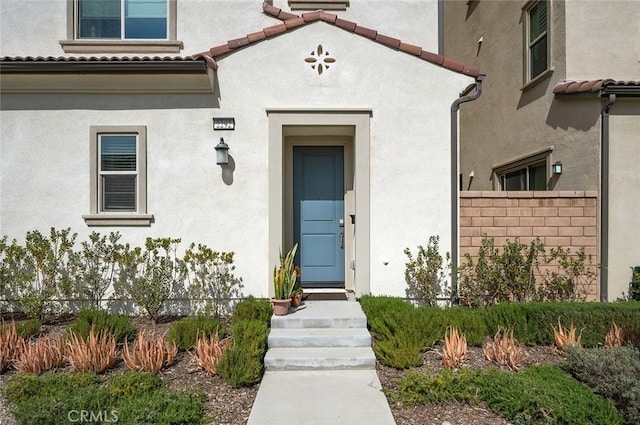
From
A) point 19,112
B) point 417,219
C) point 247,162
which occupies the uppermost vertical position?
point 19,112

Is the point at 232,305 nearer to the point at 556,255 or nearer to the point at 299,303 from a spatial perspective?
the point at 299,303

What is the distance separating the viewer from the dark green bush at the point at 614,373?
352 cm

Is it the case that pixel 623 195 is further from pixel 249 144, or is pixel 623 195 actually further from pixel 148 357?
pixel 148 357

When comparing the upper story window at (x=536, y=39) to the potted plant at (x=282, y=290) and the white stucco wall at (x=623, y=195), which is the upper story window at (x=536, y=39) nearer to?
the white stucco wall at (x=623, y=195)

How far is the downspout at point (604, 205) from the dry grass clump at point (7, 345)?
885cm

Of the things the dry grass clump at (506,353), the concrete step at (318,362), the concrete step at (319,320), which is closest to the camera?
the dry grass clump at (506,353)

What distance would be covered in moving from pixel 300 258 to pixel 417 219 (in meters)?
2.31

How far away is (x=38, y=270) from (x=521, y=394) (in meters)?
7.18

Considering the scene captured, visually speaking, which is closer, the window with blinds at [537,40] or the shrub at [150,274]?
the shrub at [150,274]

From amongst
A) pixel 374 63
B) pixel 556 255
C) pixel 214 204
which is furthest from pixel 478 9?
pixel 214 204

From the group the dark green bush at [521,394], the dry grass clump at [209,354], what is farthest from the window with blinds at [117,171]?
the dark green bush at [521,394]

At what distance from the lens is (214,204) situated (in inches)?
248

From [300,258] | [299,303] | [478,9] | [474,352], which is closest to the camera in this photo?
[474,352]

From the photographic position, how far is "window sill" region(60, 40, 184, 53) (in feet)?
23.3
